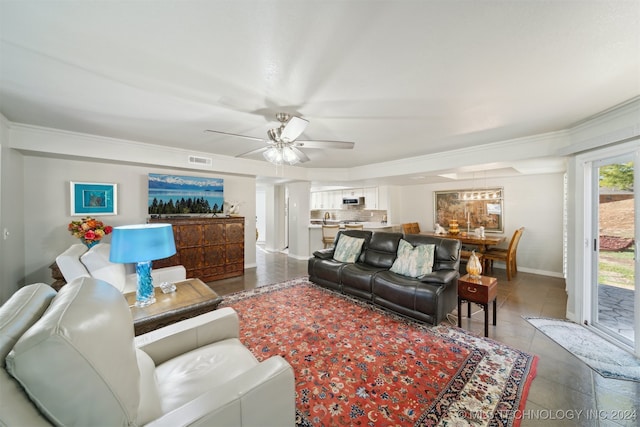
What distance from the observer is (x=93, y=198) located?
3.92 m

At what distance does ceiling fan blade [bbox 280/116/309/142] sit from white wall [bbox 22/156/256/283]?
331 centimetres

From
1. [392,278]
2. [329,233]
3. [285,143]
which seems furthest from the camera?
[329,233]

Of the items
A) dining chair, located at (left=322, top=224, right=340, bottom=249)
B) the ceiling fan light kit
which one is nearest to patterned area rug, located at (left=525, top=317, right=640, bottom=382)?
the ceiling fan light kit

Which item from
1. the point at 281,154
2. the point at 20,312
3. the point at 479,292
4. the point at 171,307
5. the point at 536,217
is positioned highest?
the point at 281,154

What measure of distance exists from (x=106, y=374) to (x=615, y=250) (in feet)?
14.2

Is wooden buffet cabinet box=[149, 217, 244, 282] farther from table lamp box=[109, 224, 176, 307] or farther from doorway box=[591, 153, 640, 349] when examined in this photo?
doorway box=[591, 153, 640, 349]

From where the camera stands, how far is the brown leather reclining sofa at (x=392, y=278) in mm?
2861

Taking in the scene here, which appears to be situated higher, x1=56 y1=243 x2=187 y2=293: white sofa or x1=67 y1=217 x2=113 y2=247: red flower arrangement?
x1=67 y1=217 x2=113 y2=247: red flower arrangement

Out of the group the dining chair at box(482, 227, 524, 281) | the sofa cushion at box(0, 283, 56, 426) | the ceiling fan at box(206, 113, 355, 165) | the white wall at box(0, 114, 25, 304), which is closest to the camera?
the sofa cushion at box(0, 283, 56, 426)

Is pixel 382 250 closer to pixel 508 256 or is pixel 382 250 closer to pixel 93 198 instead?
pixel 508 256

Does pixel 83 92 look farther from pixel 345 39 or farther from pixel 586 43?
pixel 586 43

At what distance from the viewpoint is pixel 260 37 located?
1.53m

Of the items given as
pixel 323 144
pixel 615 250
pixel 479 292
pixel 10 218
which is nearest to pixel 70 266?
Result: pixel 10 218

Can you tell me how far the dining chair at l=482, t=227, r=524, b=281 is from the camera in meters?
4.71
